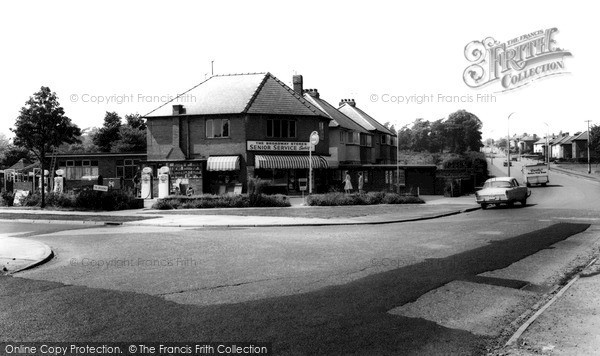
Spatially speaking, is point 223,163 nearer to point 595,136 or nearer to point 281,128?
point 281,128

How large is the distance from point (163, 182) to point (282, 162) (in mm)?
9529

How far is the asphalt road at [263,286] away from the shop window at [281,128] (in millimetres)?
23387

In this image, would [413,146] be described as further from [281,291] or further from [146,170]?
[281,291]

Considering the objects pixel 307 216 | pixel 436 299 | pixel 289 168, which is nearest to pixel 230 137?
Answer: pixel 289 168

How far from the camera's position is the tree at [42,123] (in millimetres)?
29953

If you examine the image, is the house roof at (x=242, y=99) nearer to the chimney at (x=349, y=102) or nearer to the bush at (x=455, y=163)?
the bush at (x=455, y=163)

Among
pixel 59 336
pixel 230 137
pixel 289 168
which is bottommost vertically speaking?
pixel 59 336

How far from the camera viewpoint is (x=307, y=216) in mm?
22938

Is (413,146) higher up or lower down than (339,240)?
higher up

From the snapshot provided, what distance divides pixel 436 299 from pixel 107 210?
995 inches

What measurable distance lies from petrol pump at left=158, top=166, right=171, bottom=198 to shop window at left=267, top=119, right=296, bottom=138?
8765mm

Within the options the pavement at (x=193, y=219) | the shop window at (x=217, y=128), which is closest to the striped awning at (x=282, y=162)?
the shop window at (x=217, y=128)

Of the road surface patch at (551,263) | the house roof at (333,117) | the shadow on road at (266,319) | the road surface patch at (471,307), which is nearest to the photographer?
the shadow on road at (266,319)

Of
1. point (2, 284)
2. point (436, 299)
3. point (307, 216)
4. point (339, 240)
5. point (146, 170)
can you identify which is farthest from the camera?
point (146, 170)
